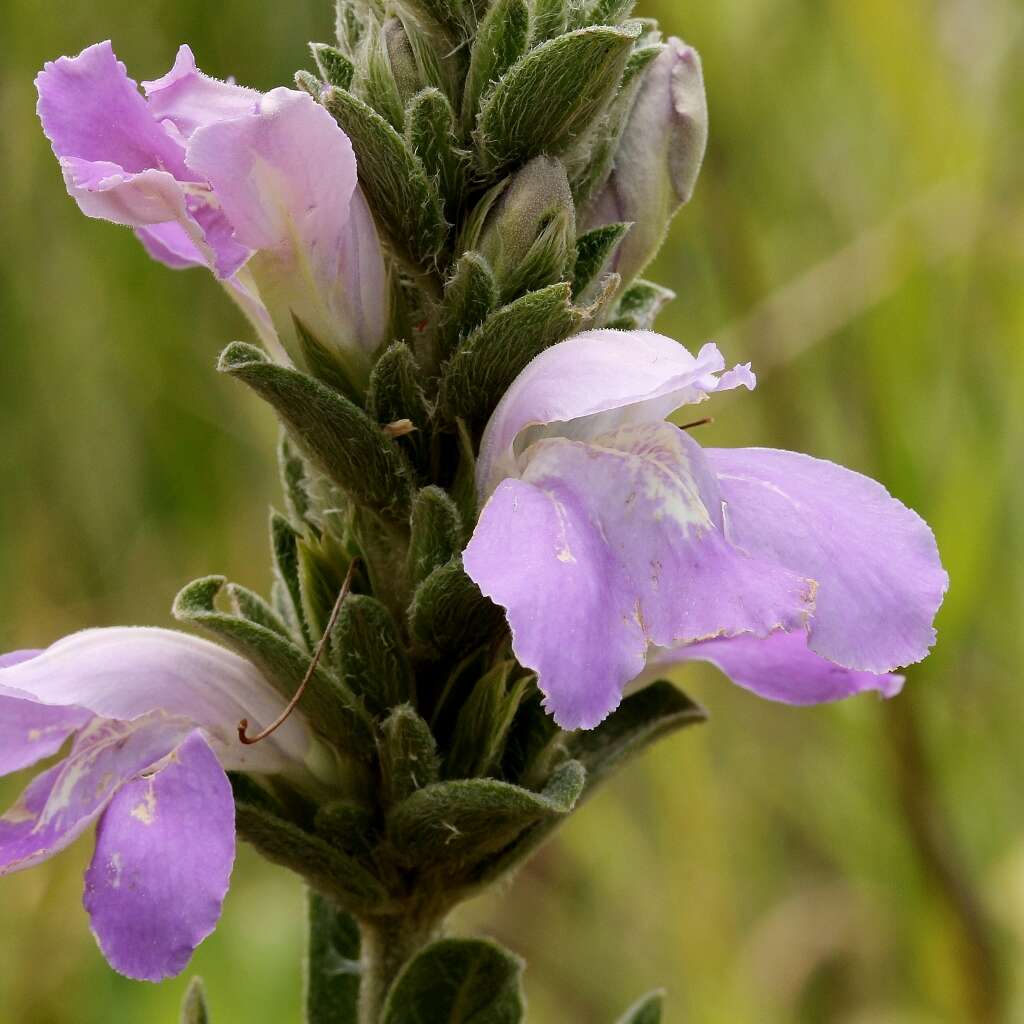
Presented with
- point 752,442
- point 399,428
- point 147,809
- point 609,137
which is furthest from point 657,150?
point 752,442

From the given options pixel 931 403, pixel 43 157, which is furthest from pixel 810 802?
pixel 43 157

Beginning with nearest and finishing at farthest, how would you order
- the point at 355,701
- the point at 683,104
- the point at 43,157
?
the point at 355,701 → the point at 683,104 → the point at 43,157

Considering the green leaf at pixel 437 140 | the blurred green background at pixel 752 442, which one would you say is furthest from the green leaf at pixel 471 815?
the blurred green background at pixel 752 442

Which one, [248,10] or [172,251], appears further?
[248,10]

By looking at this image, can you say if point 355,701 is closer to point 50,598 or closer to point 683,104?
point 683,104

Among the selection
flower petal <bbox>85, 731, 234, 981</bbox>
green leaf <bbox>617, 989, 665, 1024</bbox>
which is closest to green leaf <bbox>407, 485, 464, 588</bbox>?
flower petal <bbox>85, 731, 234, 981</bbox>

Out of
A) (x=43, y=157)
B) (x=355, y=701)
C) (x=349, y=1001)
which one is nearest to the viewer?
(x=355, y=701)

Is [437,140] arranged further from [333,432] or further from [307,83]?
[333,432]
